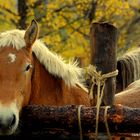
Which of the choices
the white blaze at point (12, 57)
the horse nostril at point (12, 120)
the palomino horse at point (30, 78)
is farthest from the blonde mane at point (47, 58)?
the horse nostril at point (12, 120)

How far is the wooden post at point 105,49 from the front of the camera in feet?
14.5

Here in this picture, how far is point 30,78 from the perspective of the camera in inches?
190

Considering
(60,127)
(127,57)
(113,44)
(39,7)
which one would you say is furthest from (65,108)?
(39,7)

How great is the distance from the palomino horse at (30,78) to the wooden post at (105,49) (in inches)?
26.8

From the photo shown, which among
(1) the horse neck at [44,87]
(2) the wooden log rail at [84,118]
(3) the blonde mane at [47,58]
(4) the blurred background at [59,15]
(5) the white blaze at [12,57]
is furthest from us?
(4) the blurred background at [59,15]

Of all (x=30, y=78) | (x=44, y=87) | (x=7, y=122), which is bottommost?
(x=7, y=122)

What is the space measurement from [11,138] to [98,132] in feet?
3.00

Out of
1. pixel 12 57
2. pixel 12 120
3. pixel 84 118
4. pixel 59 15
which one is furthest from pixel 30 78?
pixel 59 15

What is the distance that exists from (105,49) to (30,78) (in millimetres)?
872

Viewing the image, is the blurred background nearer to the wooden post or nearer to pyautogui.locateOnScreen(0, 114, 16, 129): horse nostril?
the wooden post

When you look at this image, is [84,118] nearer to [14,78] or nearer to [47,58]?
[14,78]

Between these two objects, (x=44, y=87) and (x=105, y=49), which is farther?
(x=44, y=87)

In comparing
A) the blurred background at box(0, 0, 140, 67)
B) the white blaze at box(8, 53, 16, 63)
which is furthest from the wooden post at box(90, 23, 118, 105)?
the blurred background at box(0, 0, 140, 67)

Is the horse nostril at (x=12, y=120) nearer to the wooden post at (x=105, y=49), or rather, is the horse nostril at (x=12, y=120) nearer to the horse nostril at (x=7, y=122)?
the horse nostril at (x=7, y=122)
